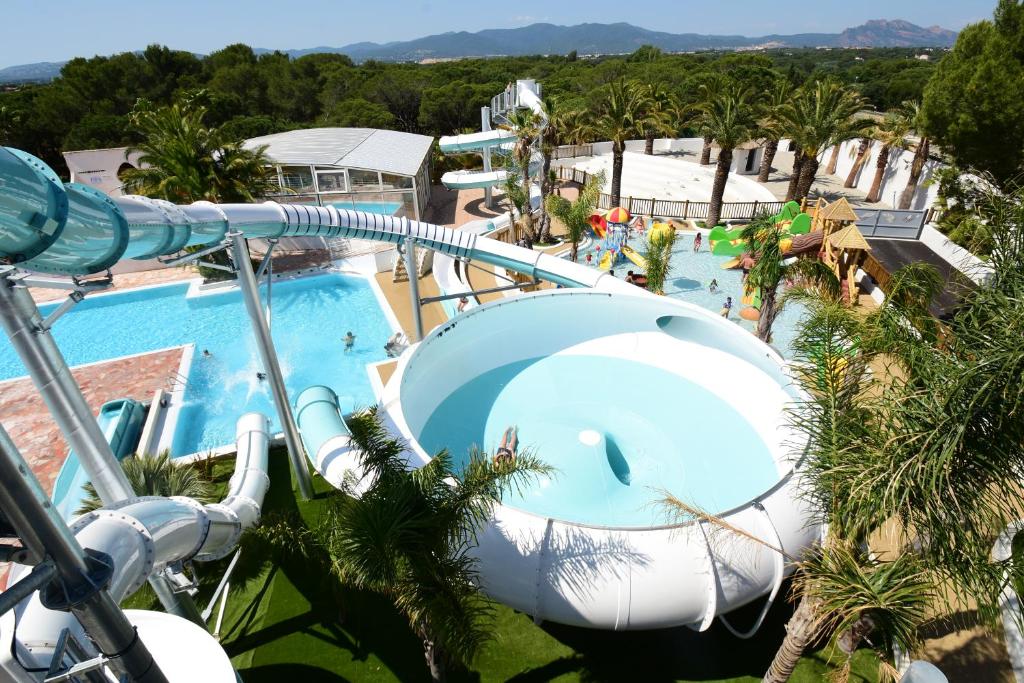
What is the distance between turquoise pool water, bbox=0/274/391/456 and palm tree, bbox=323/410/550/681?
907 centimetres

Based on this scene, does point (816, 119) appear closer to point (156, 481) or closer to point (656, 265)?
point (656, 265)

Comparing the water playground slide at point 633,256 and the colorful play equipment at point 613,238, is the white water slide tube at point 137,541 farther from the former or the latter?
the water playground slide at point 633,256

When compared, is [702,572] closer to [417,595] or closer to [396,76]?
[417,595]

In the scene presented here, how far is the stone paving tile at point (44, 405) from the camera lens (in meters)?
12.6

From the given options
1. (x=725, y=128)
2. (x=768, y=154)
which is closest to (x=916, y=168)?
(x=768, y=154)

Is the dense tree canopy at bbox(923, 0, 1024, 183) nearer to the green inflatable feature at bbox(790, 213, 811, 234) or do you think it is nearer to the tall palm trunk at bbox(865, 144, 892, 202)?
the green inflatable feature at bbox(790, 213, 811, 234)

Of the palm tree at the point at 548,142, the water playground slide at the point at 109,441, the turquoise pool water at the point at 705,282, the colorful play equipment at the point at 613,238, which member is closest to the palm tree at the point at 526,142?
the palm tree at the point at 548,142

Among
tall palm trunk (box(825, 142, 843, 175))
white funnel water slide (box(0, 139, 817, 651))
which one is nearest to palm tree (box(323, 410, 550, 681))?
white funnel water slide (box(0, 139, 817, 651))

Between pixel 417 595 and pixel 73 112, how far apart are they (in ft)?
201

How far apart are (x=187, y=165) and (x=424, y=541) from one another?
66.6ft

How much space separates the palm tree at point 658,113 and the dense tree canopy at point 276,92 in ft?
2.72

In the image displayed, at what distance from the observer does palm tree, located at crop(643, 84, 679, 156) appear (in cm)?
3190

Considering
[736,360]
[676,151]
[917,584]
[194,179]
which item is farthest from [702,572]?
[676,151]

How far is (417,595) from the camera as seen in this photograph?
577 cm
